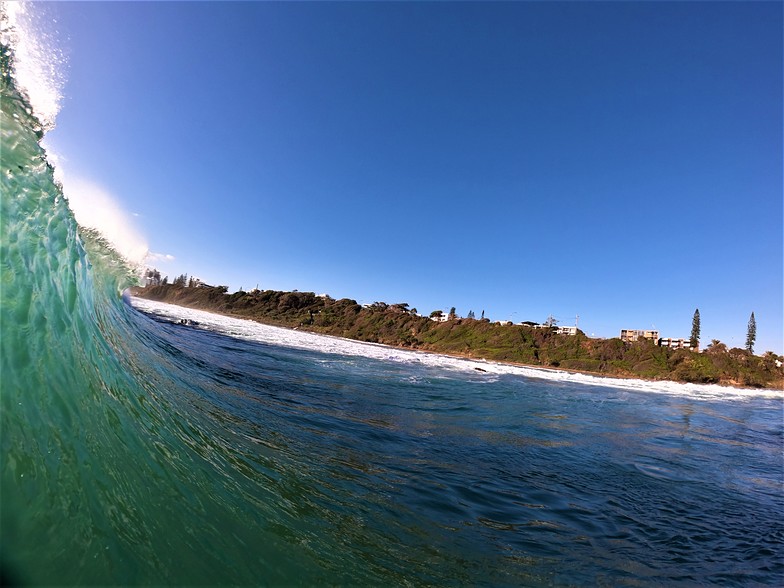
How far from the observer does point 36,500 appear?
1.99 metres

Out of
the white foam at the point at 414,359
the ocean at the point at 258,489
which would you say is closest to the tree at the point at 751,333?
the white foam at the point at 414,359

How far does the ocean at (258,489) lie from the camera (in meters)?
2.11

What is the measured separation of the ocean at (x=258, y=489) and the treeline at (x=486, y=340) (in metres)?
64.9

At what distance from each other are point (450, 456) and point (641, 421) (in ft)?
41.3

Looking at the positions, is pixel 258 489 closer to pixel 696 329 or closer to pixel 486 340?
pixel 486 340

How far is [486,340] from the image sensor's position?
7988 cm

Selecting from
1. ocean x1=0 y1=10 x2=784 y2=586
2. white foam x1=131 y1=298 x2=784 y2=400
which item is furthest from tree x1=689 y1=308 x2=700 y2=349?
ocean x1=0 y1=10 x2=784 y2=586

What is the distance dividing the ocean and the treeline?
2557 inches

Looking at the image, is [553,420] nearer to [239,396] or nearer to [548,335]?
[239,396]

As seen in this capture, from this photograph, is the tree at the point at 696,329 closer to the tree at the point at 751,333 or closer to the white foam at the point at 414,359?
the tree at the point at 751,333

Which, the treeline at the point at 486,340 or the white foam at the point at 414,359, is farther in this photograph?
the treeline at the point at 486,340

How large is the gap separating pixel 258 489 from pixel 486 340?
80601mm

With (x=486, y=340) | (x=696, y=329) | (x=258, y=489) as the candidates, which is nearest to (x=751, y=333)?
(x=696, y=329)

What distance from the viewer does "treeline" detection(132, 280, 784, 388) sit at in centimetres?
5981
